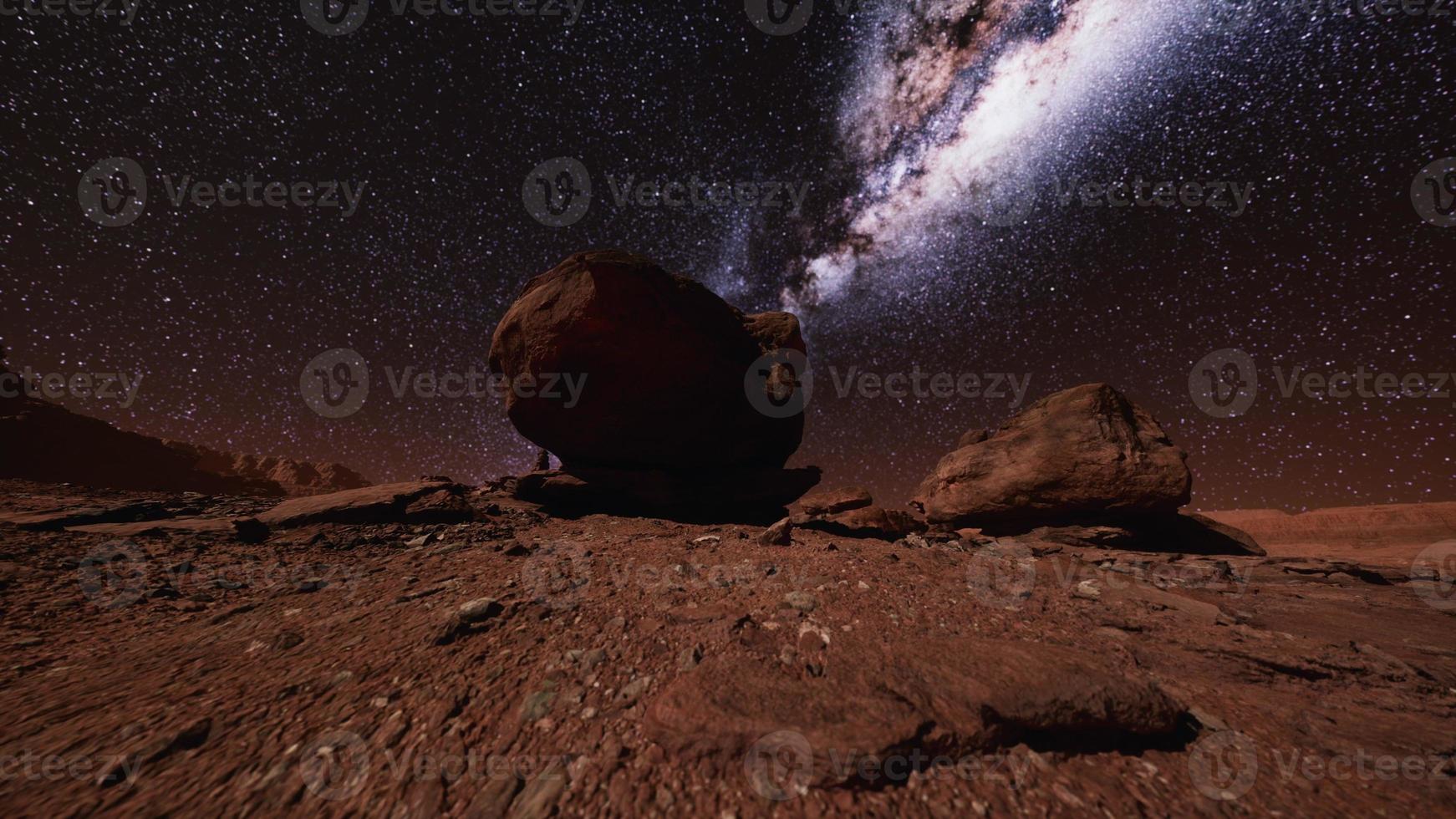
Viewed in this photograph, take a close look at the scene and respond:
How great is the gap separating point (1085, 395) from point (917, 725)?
38.4 feet

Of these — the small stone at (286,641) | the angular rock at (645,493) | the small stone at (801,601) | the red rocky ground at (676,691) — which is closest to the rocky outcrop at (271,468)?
the angular rock at (645,493)

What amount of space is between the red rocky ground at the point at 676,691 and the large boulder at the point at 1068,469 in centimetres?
413

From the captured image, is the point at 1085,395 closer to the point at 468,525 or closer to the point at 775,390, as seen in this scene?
the point at 775,390

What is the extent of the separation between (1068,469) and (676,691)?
37.1ft

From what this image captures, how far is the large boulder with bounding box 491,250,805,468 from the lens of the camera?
9.59 meters

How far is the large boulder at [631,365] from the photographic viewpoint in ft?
31.4

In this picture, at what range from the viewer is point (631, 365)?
10039mm

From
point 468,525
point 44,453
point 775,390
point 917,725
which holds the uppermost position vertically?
point 775,390

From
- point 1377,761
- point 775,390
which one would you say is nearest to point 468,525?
point 775,390

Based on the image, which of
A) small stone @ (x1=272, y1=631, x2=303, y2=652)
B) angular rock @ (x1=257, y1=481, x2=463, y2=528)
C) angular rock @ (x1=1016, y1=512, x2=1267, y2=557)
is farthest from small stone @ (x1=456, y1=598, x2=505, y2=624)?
angular rock @ (x1=1016, y1=512, x2=1267, y2=557)

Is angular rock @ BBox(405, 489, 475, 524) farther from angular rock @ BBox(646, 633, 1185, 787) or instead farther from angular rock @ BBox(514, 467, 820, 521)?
angular rock @ BBox(646, 633, 1185, 787)

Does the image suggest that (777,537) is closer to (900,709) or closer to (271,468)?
(900,709)

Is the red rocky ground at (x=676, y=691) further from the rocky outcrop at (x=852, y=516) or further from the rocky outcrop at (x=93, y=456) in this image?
the rocky outcrop at (x=93, y=456)

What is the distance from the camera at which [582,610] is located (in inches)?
146
